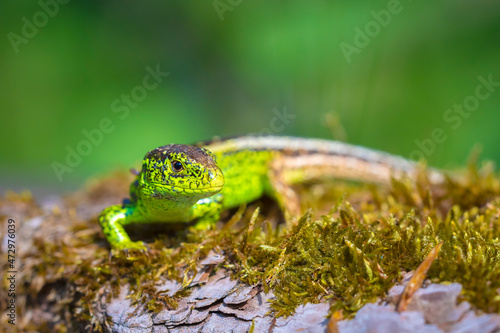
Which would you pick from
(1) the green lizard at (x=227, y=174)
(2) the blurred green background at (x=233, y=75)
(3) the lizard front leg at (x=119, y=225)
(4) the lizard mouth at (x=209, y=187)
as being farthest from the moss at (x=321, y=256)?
(2) the blurred green background at (x=233, y=75)

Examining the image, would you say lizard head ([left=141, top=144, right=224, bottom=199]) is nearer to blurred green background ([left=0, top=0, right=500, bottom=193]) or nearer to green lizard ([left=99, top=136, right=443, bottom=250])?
green lizard ([left=99, top=136, right=443, bottom=250])

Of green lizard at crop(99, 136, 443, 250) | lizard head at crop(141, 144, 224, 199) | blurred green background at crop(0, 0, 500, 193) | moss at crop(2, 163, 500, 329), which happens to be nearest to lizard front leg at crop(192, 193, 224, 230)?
green lizard at crop(99, 136, 443, 250)

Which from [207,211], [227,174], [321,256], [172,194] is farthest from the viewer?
[227,174]

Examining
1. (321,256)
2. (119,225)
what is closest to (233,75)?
(119,225)

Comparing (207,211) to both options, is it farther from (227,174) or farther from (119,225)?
(119,225)

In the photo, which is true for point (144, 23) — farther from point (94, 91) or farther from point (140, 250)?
point (140, 250)

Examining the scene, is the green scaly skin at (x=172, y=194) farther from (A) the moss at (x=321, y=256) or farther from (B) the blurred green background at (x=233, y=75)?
(B) the blurred green background at (x=233, y=75)
